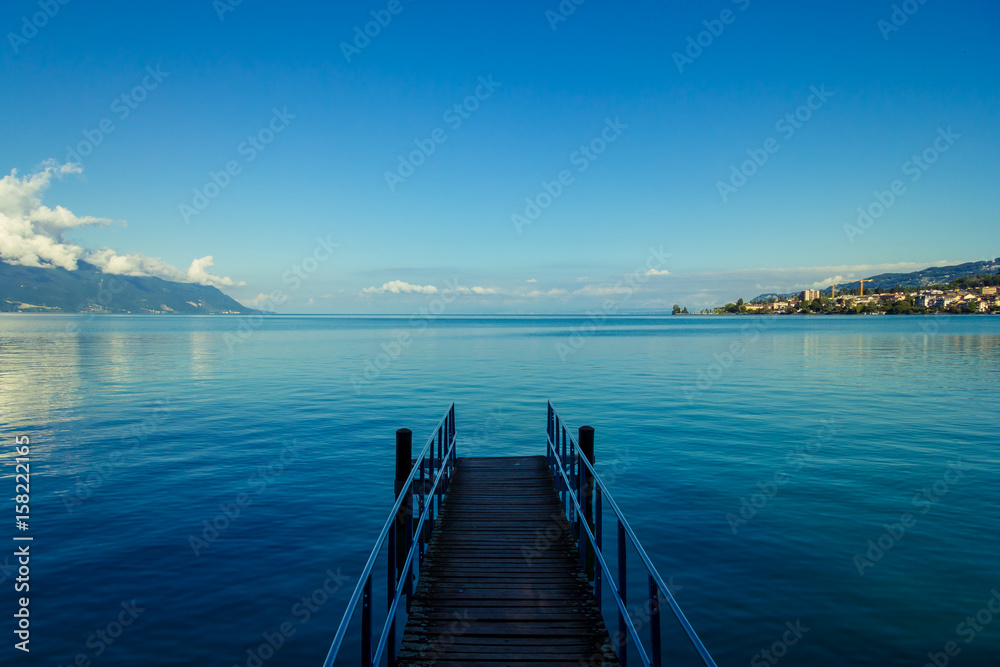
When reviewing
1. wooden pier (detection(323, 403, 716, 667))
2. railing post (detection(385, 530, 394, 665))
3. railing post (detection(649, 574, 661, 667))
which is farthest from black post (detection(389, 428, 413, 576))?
railing post (detection(649, 574, 661, 667))

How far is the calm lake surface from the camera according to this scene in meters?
7.64

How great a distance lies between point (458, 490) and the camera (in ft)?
36.9

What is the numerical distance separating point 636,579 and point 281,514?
7503 mm

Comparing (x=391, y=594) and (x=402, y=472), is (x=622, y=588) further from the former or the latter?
(x=402, y=472)

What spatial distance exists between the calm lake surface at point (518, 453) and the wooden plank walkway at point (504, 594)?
1842 millimetres

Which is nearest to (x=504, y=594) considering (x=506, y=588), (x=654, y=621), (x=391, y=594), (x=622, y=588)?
(x=506, y=588)

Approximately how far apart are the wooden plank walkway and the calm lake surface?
1842 mm

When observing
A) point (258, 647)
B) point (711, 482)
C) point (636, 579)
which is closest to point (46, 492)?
point (258, 647)

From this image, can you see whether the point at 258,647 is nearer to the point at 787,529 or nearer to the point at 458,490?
the point at 458,490

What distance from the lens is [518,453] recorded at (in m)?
17.7

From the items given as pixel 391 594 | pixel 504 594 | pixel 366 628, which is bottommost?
pixel 504 594

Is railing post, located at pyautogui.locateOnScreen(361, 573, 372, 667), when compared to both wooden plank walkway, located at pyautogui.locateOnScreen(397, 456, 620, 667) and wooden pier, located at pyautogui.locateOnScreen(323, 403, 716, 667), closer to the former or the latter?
wooden pier, located at pyautogui.locateOnScreen(323, 403, 716, 667)

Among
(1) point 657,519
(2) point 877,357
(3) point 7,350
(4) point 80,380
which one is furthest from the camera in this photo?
(3) point 7,350

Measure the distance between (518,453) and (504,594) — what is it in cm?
1090
